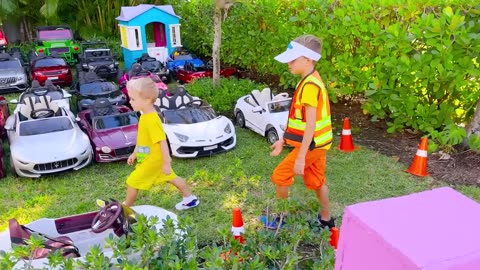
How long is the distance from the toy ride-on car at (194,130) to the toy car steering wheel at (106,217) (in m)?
2.88

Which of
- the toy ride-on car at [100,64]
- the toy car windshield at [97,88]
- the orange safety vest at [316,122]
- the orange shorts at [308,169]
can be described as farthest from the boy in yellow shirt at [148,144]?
the toy ride-on car at [100,64]

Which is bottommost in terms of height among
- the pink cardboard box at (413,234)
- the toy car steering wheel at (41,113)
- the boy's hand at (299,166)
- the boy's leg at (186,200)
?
the boy's leg at (186,200)

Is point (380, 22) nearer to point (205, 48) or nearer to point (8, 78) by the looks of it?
point (205, 48)

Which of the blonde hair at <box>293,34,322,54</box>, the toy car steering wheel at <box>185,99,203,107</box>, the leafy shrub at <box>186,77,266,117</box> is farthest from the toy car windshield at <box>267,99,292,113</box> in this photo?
the blonde hair at <box>293,34,322,54</box>

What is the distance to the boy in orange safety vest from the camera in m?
3.74

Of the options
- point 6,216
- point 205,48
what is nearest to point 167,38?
point 205,48

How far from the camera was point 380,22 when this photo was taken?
23.1 ft

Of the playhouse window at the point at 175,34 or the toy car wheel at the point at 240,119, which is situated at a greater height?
the playhouse window at the point at 175,34

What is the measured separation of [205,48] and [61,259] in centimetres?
1161

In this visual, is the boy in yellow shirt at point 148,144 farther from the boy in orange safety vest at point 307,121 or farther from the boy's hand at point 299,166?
the boy's hand at point 299,166

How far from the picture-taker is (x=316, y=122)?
3863 mm

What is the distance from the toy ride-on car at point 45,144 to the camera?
5785 mm

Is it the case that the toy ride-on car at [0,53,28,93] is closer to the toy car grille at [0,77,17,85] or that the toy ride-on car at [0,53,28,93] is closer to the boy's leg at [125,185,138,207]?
the toy car grille at [0,77,17,85]

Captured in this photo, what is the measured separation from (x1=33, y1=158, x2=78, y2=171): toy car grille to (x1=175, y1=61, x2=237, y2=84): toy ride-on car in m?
5.19
